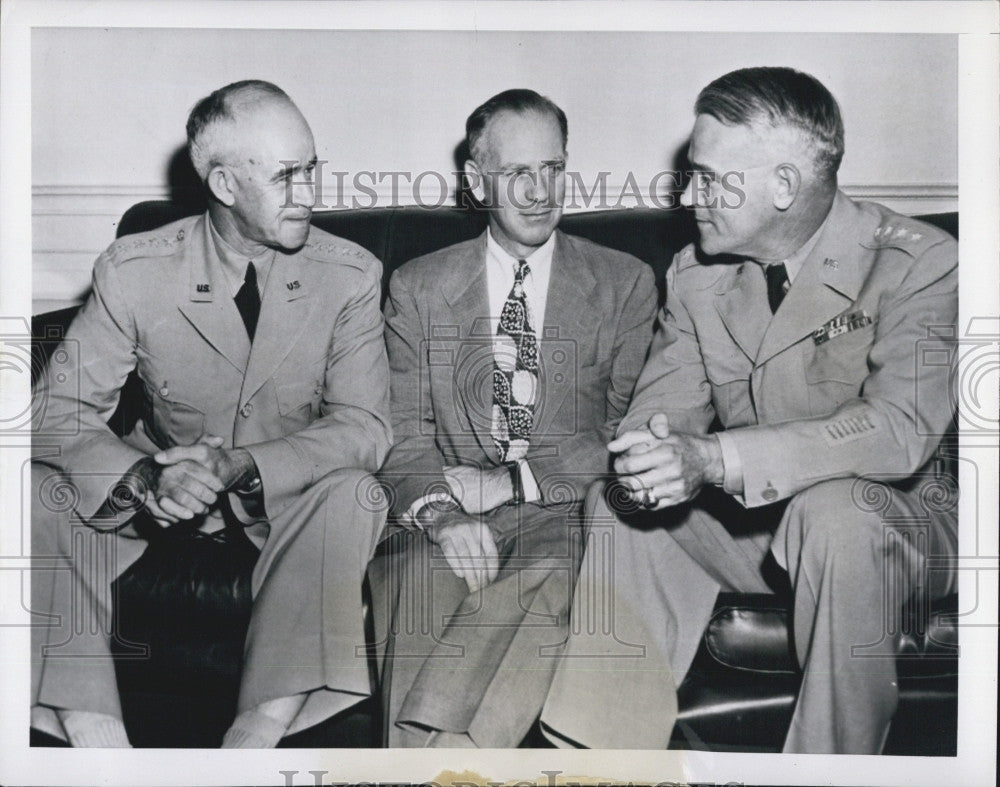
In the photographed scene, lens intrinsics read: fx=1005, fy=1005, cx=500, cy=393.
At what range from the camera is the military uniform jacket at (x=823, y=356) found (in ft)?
7.84

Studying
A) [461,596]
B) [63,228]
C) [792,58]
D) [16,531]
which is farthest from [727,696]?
[63,228]

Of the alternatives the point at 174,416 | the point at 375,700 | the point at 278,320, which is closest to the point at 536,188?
the point at 278,320

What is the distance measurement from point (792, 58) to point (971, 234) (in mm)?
625

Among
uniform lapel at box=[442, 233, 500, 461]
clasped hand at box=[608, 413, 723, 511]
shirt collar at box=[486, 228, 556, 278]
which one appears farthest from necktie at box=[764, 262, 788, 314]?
uniform lapel at box=[442, 233, 500, 461]

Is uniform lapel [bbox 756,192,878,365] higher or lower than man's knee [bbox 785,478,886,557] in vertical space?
higher

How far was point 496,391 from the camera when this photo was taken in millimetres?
2453

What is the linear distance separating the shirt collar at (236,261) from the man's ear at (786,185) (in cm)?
124

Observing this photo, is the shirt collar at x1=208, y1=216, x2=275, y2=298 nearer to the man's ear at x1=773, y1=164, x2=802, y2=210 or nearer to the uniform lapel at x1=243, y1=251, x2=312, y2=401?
the uniform lapel at x1=243, y1=251, x2=312, y2=401

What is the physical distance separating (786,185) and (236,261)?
136 centimetres

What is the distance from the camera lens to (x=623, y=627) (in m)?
2.42

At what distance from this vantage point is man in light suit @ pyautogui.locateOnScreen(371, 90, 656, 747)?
241 centimetres

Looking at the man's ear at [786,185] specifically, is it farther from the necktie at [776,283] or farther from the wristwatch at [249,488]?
the wristwatch at [249,488]

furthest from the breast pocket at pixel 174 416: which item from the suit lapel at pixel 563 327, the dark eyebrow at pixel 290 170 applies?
the suit lapel at pixel 563 327

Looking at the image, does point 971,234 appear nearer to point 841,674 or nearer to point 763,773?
point 841,674
